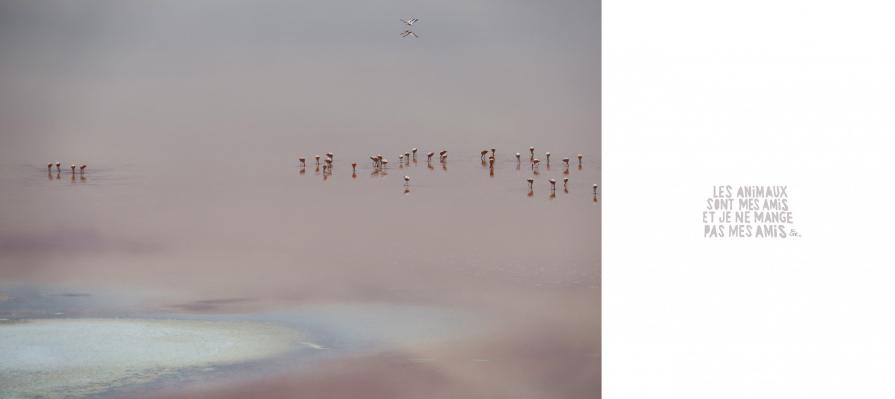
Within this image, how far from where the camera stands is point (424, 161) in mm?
4770

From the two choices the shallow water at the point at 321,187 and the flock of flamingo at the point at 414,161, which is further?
the flock of flamingo at the point at 414,161

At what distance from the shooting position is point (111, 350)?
457cm

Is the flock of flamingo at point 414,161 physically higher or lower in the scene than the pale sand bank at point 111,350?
higher

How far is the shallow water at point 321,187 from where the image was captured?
464cm
